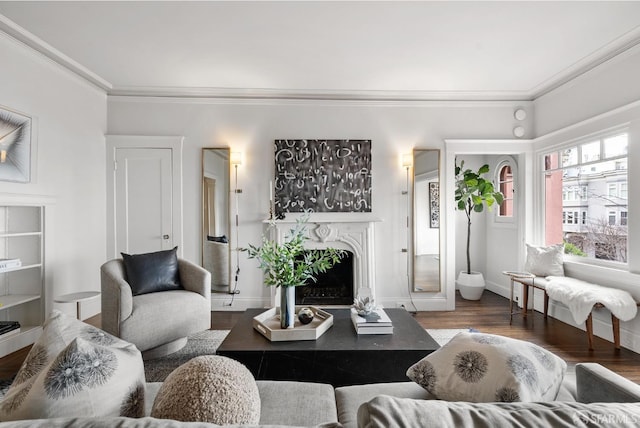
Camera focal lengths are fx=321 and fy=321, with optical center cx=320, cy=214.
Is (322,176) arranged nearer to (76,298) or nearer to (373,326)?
(373,326)

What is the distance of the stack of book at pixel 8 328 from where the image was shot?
8.64 feet

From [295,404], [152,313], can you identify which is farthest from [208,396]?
[152,313]

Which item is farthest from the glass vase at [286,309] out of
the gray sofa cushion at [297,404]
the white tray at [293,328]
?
the gray sofa cushion at [297,404]

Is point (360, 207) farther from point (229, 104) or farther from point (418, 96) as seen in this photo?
point (229, 104)

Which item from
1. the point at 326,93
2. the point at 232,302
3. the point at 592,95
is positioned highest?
the point at 326,93

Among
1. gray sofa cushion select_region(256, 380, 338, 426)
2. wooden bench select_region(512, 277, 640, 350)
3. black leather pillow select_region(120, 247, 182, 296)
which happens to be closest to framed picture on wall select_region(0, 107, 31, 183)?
black leather pillow select_region(120, 247, 182, 296)

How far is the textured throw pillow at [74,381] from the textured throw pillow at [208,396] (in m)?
0.13

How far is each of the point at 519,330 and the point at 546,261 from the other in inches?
34.6

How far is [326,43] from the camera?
284 cm

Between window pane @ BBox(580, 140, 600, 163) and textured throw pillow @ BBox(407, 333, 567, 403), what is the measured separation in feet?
10.6

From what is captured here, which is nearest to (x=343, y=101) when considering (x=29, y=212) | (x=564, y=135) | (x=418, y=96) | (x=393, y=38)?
(x=418, y=96)

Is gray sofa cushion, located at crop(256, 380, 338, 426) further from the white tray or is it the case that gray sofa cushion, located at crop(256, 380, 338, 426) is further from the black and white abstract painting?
the black and white abstract painting

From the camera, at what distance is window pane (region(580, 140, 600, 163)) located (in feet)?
10.8

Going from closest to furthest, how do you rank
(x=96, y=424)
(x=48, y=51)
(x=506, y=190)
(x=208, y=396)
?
(x=96, y=424), (x=208, y=396), (x=48, y=51), (x=506, y=190)
